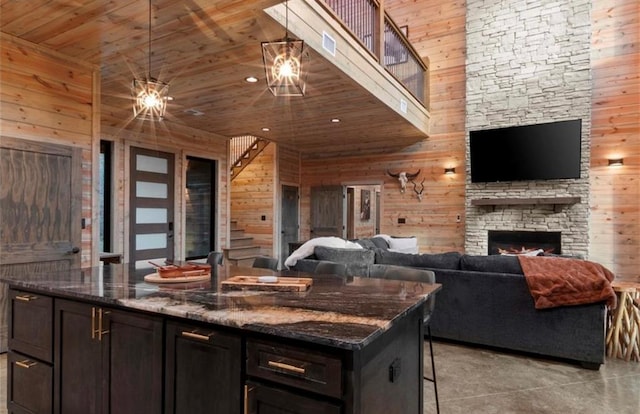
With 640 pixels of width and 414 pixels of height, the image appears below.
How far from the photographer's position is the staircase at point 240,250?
767 cm

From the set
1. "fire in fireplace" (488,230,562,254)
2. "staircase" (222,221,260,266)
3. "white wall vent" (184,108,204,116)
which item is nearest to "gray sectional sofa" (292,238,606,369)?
"white wall vent" (184,108,204,116)

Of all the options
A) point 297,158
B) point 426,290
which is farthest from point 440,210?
point 426,290

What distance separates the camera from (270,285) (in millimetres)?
2039

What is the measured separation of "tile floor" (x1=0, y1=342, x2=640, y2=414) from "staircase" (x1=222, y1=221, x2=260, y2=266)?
440 cm

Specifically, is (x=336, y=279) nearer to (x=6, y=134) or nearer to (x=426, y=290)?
(x=426, y=290)

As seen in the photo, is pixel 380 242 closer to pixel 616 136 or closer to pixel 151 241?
pixel 151 241

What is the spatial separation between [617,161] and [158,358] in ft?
24.3

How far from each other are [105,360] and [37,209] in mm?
2468

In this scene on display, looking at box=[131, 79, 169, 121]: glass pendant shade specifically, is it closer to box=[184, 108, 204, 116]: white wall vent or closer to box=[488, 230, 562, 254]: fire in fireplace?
box=[184, 108, 204, 116]: white wall vent

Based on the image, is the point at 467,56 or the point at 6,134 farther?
the point at 467,56

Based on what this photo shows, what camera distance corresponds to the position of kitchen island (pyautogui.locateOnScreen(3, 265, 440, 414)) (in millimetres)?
1317

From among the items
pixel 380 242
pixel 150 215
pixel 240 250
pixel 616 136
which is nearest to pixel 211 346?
pixel 380 242

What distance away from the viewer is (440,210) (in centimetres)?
789

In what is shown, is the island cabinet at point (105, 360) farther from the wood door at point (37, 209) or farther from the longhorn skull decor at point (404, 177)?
the longhorn skull decor at point (404, 177)
